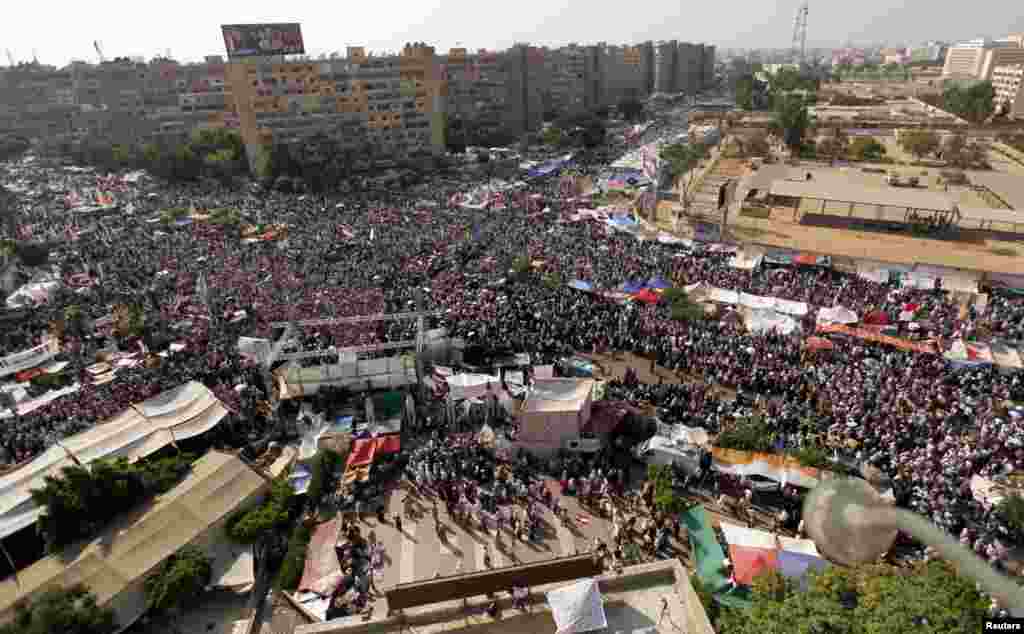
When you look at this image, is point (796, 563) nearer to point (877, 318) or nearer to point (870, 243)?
point (877, 318)

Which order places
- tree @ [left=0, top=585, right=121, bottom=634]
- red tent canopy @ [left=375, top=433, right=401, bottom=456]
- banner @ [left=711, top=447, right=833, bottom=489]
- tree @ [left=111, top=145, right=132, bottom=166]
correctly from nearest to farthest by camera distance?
tree @ [left=0, top=585, right=121, bottom=634]
banner @ [left=711, top=447, right=833, bottom=489]
red tent canopy @ [left=375, top=433, right=401, bottom=456]
tree @ [left=111, top=145, right=132, bottom=166]

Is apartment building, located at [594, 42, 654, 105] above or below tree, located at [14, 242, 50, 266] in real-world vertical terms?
above

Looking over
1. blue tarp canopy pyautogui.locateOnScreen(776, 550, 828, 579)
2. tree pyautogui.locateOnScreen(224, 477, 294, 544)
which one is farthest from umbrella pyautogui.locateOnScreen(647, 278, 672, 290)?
tree pyautogui.locateOnScreen(224, 477, 294, 544)

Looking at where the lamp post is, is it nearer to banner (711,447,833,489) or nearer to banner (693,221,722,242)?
banner (711,447,833,489)

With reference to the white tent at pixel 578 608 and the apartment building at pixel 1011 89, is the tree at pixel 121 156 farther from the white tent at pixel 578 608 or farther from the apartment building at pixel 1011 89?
the apartment building at pixel 1011 89

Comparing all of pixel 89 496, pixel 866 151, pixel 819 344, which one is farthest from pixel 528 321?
pixel 866 151

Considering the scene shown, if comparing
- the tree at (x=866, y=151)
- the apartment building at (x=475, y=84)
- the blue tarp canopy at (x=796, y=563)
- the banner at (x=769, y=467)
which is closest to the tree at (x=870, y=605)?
the blue tarp canopy at (x=796, y=563)

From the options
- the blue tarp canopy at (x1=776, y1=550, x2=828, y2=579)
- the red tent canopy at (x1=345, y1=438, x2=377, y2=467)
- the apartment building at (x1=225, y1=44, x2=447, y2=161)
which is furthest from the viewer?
the apartment building at (x1=225, y1=44, x2=447, y2=161)
